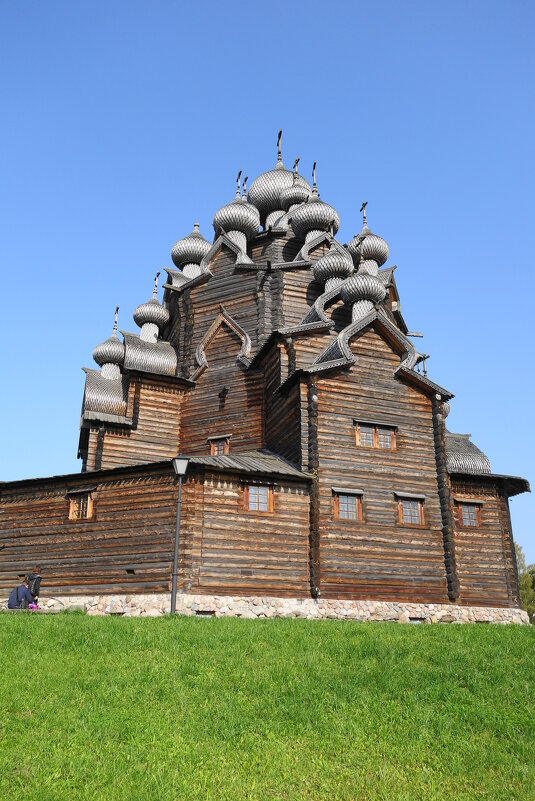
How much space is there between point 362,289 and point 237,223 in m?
8.77

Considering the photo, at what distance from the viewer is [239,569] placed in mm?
17531

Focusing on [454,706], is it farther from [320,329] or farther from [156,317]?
[156,317]

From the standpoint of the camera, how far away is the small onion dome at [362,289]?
23.4 m

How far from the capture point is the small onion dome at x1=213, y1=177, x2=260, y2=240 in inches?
1170

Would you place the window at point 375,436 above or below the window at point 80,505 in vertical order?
above

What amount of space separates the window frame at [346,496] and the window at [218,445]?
6.10 metres

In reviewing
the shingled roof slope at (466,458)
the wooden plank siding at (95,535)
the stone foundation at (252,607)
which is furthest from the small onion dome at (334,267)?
the stone foundation at (252,607)

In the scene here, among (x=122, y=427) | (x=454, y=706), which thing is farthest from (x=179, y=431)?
(x=454, y=706)

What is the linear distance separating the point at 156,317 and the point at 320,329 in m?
9.49

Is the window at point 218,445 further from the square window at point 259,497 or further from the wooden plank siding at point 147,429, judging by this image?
the square window at point 259,497

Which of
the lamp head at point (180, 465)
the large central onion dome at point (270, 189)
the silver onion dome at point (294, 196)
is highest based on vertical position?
the large central onion dome at point (270, 189)

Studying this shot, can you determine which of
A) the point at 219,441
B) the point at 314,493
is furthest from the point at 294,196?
the point at 314,493

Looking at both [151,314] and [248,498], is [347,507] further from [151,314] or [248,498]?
[151,314]

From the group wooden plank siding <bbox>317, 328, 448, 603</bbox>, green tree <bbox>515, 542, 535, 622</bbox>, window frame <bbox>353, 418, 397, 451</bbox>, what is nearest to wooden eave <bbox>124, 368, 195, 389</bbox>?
wooden plank siding <bbox>317, 328, 448, 603</bbox>
